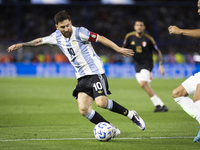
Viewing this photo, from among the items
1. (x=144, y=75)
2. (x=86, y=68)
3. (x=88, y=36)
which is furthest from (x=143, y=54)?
(x=88, y=36)

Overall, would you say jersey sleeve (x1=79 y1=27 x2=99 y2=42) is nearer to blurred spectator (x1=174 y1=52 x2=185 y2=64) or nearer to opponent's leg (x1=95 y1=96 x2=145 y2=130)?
opponent's leg (x1=95 y1=96 x2=145 y2=130)

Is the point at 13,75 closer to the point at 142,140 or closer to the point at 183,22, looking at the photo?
the point at 183,22

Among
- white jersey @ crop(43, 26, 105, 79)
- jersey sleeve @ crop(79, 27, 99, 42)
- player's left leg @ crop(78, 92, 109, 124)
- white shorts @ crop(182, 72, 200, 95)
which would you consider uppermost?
jersey sleeve @ crop(79, 27, 99, 42)

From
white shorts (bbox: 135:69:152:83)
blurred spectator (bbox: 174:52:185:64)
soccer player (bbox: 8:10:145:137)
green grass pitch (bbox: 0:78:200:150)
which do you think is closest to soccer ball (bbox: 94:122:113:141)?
green grass pitch (bbox: 0:78:200:150)

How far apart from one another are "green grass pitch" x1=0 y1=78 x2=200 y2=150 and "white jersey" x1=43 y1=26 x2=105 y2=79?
109cm

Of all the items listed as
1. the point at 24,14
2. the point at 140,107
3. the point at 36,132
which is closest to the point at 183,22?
the point at 24,14

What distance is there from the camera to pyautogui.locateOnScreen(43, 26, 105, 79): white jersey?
5.83m

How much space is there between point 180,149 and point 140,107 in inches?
194

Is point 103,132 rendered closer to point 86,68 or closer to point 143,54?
point 86,68

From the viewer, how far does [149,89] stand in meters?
9.21

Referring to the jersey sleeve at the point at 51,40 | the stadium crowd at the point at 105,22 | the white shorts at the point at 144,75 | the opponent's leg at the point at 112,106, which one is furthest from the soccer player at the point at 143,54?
the stadium crowd at the point at 105,22

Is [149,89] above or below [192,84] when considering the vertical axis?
below

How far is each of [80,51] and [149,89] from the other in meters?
3.74

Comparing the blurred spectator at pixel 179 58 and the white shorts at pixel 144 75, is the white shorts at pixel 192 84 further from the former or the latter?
the blurred spectator at pixel 179 58
